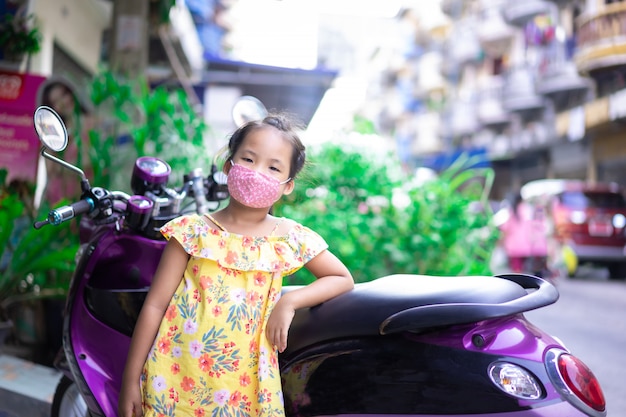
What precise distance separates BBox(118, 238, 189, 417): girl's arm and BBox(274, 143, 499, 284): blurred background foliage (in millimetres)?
2248

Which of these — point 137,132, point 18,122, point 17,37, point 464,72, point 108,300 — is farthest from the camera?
point 464,72

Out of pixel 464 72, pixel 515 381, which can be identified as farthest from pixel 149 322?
pixel 464 72

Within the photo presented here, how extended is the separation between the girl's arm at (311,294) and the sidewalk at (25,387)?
1783 millimetres

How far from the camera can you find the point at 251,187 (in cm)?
176

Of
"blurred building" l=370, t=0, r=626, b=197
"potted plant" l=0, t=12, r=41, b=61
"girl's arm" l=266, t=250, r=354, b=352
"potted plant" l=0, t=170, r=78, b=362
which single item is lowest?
"potted plant" l=0, t=170, r=78, b=362

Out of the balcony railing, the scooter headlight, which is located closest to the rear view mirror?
the scooter headlight

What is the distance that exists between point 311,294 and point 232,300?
20 centimetres

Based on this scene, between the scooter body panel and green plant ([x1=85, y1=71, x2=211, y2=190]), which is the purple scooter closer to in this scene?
the scooter body panel

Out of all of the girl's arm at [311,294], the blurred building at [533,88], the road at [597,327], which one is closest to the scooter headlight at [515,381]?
the girl's arm at [311,294]

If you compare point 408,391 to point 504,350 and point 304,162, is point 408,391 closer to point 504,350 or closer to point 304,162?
point 504,350

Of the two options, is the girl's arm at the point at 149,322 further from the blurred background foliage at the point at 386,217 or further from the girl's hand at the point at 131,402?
the blurred background foliage at the point at 386,217

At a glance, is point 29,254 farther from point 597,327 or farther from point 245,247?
point 597,327

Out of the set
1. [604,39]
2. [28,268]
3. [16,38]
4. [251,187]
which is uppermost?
[604,39]

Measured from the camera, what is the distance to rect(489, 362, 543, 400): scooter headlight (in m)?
1.45
